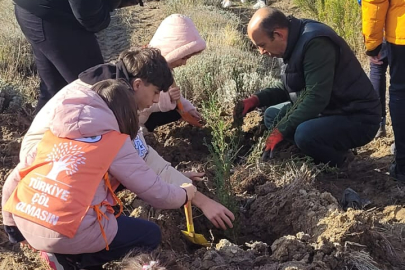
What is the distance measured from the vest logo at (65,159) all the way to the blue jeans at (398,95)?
2565 millimetres

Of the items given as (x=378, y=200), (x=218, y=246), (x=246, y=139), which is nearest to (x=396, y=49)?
(x=378, y=200)

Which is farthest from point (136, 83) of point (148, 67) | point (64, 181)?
point (64, 181)

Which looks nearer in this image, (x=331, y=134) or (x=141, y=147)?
(x=141, y=147)

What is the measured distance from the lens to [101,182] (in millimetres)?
2594

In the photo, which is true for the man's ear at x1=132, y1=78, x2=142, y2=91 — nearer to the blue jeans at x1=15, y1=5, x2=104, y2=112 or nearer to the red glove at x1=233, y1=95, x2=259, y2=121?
the blue jeans at x1=15, y1=5, x2=104, y2=112

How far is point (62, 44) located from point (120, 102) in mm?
1510

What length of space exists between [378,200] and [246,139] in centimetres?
127

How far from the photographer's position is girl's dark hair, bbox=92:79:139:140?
266 cm

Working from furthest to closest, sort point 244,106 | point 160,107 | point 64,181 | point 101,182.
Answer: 1. point 244,106
2. point 160,107
3. point 101,182
4. point 64,181

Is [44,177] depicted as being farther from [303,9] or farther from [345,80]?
[303,9]

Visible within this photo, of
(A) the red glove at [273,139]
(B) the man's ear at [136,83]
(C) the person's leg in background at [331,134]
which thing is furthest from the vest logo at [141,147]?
(C) the person's leg in background at [331,134]

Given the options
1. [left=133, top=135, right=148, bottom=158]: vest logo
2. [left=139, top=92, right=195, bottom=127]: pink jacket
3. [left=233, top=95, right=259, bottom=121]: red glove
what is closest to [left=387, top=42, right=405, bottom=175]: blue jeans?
[left=233, top=95, right=259, bottom=121]: red glove

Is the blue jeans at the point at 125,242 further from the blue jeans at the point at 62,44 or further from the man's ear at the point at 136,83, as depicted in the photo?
the blue jeans at the point at 62,44

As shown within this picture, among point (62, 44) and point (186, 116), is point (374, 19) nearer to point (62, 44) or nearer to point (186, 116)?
point (186, 116)
